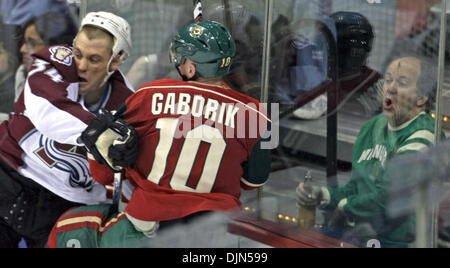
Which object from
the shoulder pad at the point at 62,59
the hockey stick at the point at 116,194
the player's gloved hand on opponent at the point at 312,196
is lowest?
the player's gloved hand on opponent at the point at 312,196

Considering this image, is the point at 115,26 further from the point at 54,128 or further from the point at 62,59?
the point at 54,128

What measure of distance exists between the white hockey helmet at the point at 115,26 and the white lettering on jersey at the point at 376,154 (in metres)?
1.05

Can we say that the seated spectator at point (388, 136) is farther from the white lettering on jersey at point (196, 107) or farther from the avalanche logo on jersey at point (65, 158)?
the avalanche logo on jersey at point (65, 158)

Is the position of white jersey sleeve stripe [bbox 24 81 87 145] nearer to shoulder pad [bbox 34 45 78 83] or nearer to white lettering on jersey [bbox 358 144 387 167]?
shoulder pad [bbox 34 45 78 83]

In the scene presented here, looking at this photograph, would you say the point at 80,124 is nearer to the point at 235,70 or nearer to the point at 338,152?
the point at 235,70

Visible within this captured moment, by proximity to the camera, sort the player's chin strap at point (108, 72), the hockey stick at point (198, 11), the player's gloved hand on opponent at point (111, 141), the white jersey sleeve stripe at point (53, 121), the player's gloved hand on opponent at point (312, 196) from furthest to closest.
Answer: the player's gloved hand on opponent at point (312, 196) → the hockey stick at point (198, 11) → the player's chin strap at point (108, 72) → the white jersey sleeve stripe at point (53, 121) → the player's gloved hand on opponent at point (111, 141)

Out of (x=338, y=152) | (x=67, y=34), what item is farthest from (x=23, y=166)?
(x=338, y=152)

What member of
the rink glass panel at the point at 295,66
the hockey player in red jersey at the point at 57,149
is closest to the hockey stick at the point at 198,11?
the rink glass panel at the point at 295,66

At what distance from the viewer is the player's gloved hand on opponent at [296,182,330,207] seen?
3.11 metres

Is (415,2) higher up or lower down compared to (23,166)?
higher up

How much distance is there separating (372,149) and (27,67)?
1472mm

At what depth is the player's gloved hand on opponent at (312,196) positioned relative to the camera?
3.11m

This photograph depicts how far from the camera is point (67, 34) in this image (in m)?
3.10

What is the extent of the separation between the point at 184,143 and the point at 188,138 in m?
0.02
